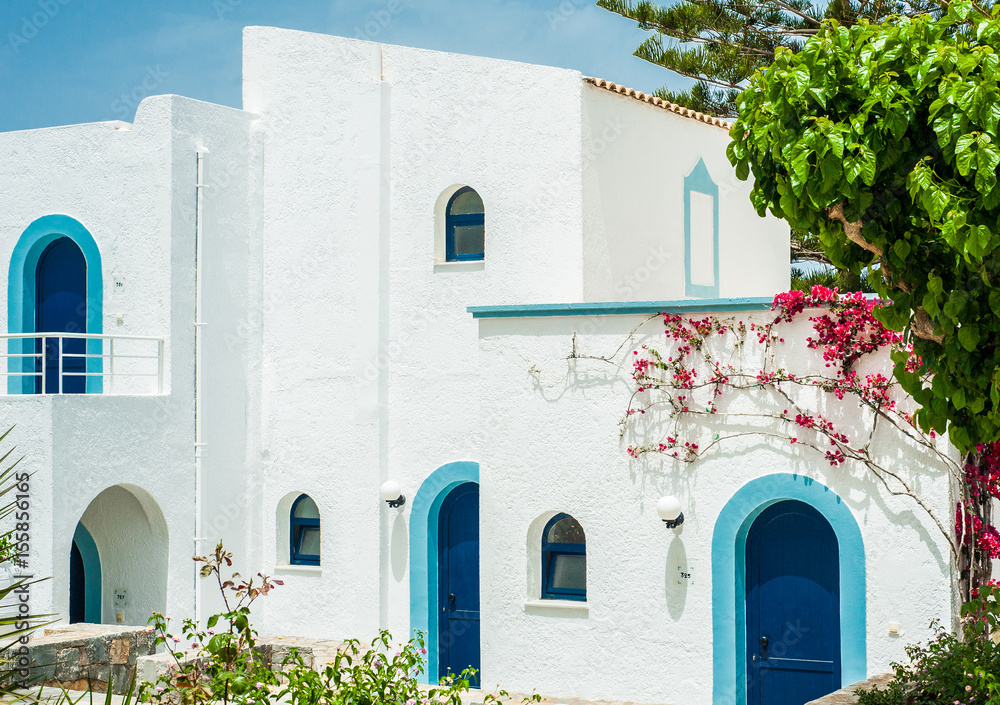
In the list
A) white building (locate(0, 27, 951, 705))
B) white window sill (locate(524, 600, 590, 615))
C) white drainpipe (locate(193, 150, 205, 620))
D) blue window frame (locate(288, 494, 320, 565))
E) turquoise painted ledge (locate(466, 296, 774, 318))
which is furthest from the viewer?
blue window frame (locate(288, 494, 320, 565))

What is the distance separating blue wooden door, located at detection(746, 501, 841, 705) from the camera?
32.7ft

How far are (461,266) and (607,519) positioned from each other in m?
3.85

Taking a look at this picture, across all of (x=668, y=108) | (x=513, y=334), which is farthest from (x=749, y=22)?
(x=513, y=334)

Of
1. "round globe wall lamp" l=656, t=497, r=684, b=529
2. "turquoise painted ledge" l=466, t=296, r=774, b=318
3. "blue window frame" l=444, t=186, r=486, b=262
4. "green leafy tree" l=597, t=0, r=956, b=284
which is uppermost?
"green leafy tree" l=597, t=0, r=956, b=284

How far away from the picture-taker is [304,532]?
1413 cm

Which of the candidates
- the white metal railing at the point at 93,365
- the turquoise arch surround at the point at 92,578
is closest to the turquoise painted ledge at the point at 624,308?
the white metal railing at the point at 93,365

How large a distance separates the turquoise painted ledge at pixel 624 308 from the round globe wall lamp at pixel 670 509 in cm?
166

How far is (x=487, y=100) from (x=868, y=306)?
Result: 5365mm

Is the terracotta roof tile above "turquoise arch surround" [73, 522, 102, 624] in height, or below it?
above

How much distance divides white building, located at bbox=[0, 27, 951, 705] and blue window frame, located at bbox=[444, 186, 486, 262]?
0.03 metres

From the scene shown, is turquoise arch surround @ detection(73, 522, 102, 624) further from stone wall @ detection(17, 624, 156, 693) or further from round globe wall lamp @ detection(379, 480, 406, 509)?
round globe wall lamp @ detection(379, 480, 406, 509)

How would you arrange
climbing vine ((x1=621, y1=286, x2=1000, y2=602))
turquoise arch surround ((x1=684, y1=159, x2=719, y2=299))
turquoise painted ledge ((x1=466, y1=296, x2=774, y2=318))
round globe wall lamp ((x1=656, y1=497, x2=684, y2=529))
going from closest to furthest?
climbing vine ((x1=621, y1=286, x2=1000, y2=602))
turquoise painted ledge ((x1=466, y1=296, x2=774, y2=318))
round globe wall lamp ((x1=656, y1=497, x2=684, y2=529))
turquoise arch surround ((x1=684, y1=159, x2=719, y2=299))

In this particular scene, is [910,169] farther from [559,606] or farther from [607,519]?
[559,606]

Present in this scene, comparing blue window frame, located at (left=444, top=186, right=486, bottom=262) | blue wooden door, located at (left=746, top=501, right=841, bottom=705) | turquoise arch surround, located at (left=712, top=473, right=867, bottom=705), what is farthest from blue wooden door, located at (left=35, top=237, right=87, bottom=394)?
blue wooden door, located at (left=746, top=501, right=841, bottom=705)
